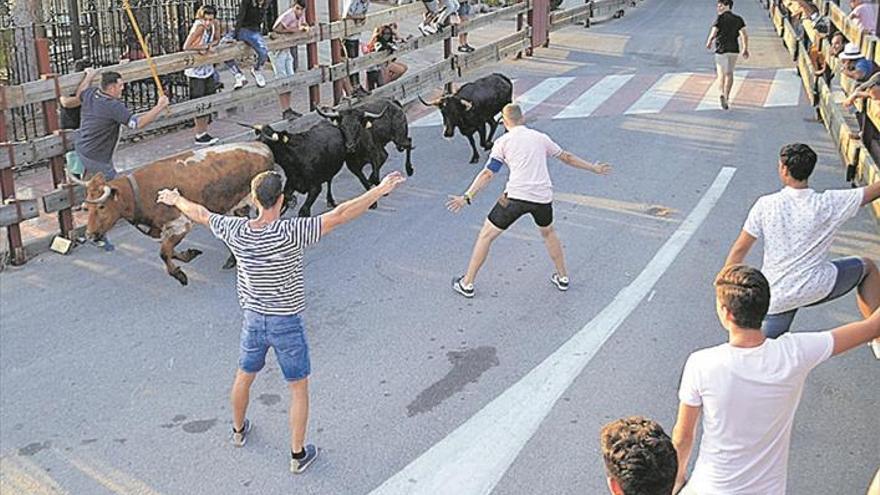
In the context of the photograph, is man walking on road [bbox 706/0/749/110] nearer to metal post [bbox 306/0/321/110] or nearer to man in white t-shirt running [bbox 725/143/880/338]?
metal post [bbox 306/0/321/110]

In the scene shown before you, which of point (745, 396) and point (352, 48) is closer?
point (745, 396)

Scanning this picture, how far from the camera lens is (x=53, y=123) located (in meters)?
9.95

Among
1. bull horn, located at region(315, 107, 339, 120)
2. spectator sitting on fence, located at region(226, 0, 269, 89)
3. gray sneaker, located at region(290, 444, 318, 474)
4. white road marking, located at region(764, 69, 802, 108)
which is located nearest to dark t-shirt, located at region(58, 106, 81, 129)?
bull horn, located at region(315, 107, 339, 120)

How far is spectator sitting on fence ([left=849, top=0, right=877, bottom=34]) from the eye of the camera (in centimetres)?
1247

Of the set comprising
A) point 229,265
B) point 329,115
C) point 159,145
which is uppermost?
point 329,115

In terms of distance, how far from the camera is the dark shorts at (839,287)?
19.5 ft

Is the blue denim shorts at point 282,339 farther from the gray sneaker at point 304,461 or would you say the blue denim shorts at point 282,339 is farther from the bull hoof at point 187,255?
the bull hoof at point 187,255

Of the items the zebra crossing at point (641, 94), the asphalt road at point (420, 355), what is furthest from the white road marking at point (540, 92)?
the asphalt road at point (420, 355)

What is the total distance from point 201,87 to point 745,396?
992 centimetres

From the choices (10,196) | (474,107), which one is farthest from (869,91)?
(10,196)

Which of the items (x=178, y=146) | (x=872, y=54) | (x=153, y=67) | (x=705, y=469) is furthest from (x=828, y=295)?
(x=178, y=146)

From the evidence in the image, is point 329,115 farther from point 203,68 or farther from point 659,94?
point 659,94

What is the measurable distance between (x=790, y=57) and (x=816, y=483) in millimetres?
17054

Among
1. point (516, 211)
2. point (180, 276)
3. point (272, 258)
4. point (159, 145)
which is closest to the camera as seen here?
point (272, 258)
